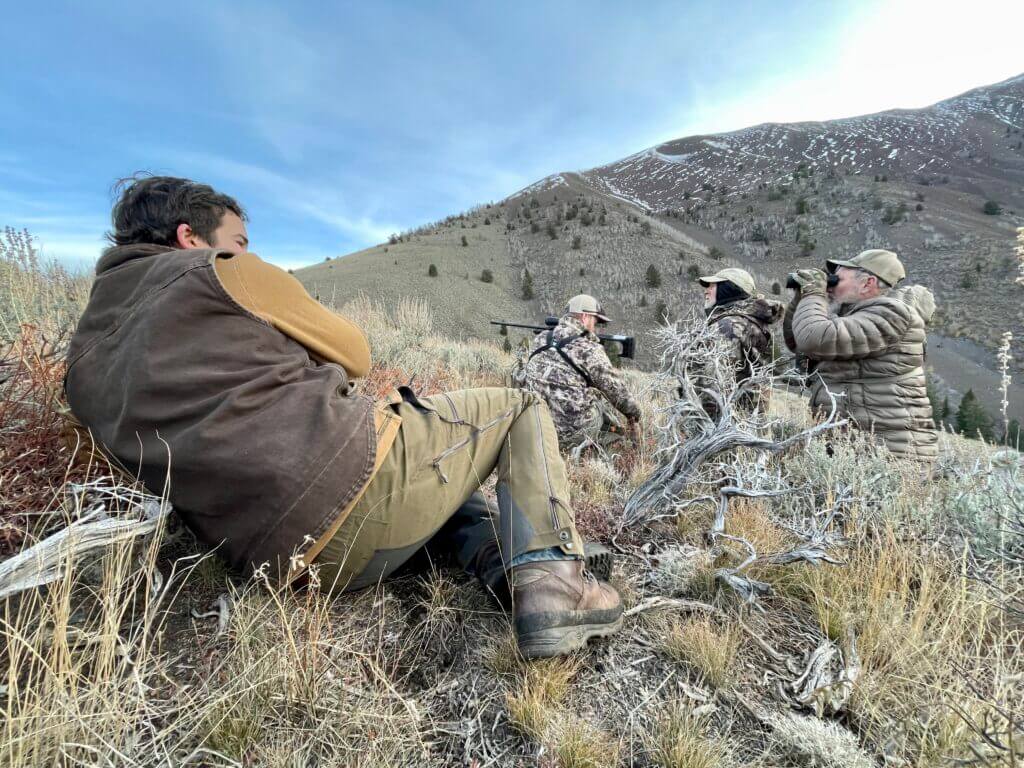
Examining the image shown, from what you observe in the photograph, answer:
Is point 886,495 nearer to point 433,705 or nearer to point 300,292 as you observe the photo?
point 433,705

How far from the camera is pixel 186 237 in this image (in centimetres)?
174

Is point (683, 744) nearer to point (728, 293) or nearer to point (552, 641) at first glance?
point (552, 641)

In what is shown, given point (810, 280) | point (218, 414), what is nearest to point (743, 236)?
point (810, 280)

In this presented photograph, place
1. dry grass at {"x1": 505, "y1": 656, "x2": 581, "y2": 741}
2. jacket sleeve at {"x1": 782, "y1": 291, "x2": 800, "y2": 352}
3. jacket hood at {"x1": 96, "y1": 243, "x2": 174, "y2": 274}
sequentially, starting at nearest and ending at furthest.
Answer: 1. dry grass at {"x1": 505, "y1": 656, "x2": 581, "y2": 741}
2. jacket hood at {"x1": 96, "y1": 243, "x2": 174, "y2": 274}
3. jacket sleeve at {"x1": 782, "y1": 291, "x2": 800, "y2": 352}

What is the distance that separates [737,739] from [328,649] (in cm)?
126

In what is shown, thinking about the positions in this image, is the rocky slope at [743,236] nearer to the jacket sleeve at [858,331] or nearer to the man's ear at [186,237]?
the man's ear at [186,237]

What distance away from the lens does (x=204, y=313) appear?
131 centimetres

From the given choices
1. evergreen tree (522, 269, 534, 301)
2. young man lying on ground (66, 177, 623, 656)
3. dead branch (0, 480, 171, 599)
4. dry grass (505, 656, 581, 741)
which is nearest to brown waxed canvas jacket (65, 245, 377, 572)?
young man lying on ground (66, 177, 623, 656)

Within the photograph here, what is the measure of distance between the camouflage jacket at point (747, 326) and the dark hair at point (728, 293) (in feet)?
0.27

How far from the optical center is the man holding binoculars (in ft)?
10.9

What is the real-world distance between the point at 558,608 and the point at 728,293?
393cm

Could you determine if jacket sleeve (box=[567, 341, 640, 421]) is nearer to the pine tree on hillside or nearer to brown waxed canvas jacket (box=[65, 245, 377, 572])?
brown waxed canvas jacket (box=[65, 245, 377, 572])

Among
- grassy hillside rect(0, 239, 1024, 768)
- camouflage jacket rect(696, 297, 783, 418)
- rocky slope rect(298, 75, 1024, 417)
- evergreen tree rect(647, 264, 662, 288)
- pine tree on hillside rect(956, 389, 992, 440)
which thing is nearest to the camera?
grassy hillside rect(0, 239, 1024, 768)

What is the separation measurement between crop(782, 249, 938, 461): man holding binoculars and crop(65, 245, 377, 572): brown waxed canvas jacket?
3395 millimetres
